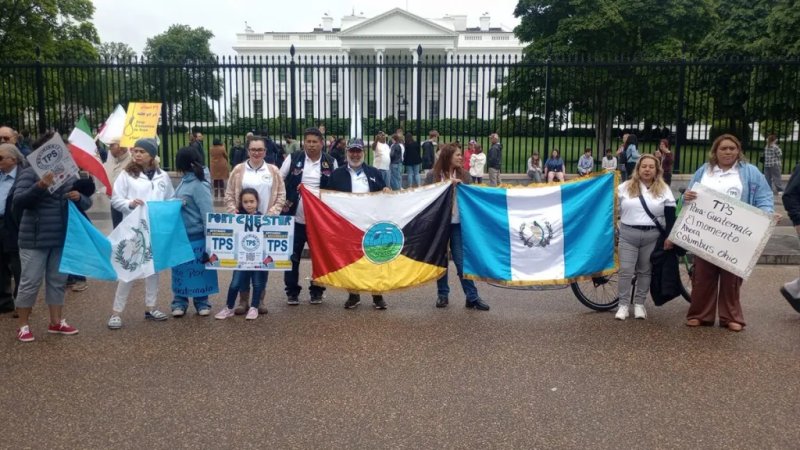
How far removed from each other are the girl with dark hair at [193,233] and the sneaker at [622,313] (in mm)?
4020

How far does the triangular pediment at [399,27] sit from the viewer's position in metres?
63.2

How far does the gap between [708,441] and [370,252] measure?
3859 mm

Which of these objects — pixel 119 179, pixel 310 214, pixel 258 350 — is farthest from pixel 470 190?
pixel 119 179

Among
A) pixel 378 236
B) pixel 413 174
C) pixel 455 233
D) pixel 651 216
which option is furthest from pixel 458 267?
pixel 413 174

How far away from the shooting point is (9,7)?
3319 centimetres

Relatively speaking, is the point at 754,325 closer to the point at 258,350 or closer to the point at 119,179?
the point at 258,350

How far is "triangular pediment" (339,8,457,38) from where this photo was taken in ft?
208

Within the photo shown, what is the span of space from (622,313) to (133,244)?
4716 millimetres

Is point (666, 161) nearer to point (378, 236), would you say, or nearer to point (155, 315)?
point (378, 236)

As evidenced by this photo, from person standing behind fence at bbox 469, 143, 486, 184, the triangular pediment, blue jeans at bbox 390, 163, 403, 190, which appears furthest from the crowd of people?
the triangular pediment

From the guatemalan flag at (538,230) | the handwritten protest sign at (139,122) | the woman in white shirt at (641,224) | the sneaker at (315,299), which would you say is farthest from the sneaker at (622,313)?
the handwritten protest sign at (139,122)

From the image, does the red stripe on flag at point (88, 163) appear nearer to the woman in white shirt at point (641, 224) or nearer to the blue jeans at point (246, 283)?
the blue jeans at point (246, 283)

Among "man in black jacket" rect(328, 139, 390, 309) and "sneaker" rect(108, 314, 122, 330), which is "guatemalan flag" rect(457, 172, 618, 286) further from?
"sneaker" rect(108, 314, 122, 330)

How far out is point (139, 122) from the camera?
452 inches
